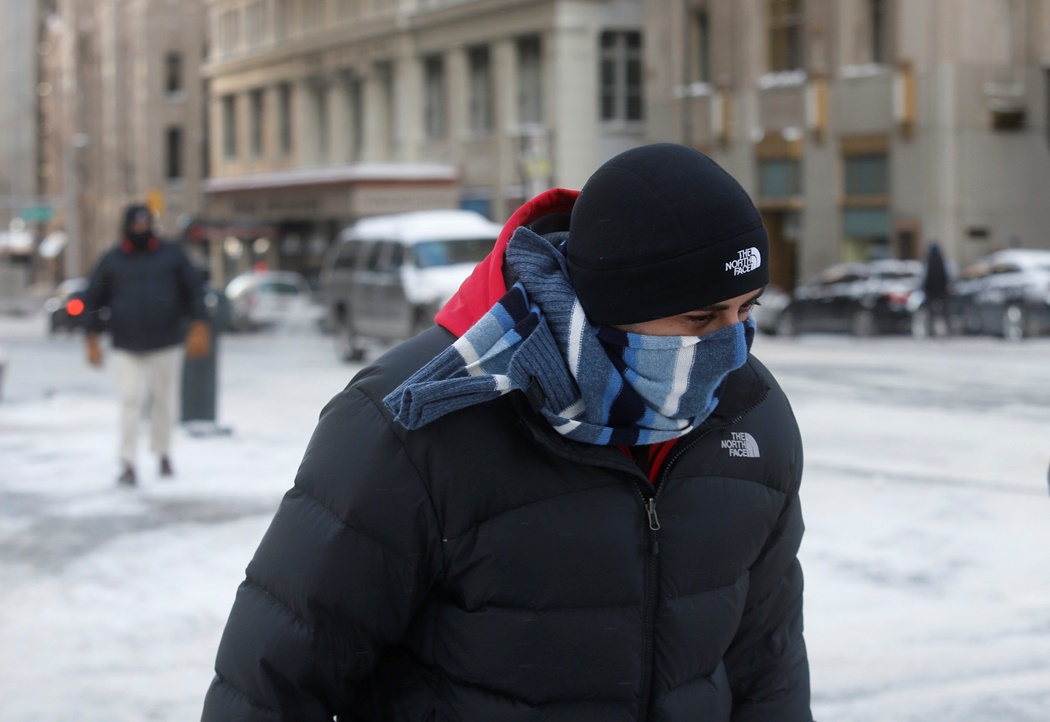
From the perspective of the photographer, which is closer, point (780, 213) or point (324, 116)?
point (780, 213)

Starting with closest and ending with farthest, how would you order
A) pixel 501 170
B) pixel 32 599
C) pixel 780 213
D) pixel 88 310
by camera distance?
1. pixel 32 599
2. pixel 88 310
3. pixel 780 213
4. pixel 501 170

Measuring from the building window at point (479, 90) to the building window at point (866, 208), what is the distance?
49.7ft

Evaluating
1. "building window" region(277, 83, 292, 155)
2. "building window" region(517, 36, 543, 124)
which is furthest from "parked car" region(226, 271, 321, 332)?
"building window" region(277, 83, 292, 155)

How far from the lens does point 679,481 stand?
239 cm

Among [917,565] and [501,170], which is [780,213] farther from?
[917,565]

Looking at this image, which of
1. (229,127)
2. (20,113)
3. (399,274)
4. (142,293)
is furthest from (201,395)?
(20,113)

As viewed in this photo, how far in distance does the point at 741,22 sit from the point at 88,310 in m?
31.0

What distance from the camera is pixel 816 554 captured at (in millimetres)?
8016

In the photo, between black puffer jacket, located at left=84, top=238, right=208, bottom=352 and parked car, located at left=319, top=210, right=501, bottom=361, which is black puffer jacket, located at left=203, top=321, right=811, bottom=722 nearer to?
black puffer jacket, located at left=84, top=238, right=208, bottom=352

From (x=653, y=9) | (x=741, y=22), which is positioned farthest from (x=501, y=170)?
(x=741, y=22)

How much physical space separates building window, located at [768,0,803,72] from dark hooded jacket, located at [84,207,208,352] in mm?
29329

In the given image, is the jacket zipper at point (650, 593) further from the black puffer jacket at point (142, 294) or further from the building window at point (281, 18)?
the building window at point (281, 18)

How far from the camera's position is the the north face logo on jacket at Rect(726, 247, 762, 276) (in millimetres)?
2340

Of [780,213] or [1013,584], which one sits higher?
[780,213]
